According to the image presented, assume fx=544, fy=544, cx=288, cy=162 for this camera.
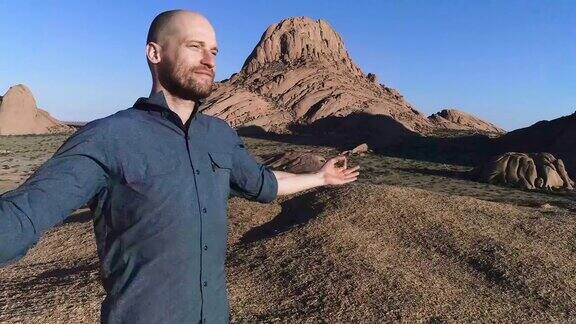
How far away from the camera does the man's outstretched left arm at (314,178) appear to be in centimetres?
291

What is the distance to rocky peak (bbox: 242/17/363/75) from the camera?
2606 inches

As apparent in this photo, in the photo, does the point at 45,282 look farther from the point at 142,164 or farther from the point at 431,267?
the point at 142,164

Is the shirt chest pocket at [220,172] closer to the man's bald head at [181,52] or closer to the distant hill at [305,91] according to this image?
the man's bald head at [181,52]

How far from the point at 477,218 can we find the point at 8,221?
10296mm

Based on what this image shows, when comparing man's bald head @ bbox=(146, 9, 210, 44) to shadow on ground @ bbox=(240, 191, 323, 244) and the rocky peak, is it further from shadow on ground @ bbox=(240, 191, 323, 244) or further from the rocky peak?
the rocky peak

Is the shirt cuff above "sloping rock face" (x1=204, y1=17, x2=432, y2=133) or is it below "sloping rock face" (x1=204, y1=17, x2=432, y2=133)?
below

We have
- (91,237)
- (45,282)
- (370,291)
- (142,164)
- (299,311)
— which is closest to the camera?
(142,164)

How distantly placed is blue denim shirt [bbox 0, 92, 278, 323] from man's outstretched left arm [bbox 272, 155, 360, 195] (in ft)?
2.10

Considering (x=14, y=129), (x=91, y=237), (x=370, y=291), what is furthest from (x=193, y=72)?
(x=14, y=129)

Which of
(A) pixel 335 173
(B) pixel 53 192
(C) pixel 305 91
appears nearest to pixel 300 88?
(C) pixel 305 91

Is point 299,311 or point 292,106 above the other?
point 292,106

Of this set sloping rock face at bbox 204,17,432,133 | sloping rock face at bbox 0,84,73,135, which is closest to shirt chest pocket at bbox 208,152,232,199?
sloping rock face at bbox 204,17,432,133

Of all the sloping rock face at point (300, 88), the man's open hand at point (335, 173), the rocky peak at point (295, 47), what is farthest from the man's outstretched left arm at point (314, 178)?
the rocky peak at point (295, 47)

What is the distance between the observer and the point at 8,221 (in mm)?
1562
